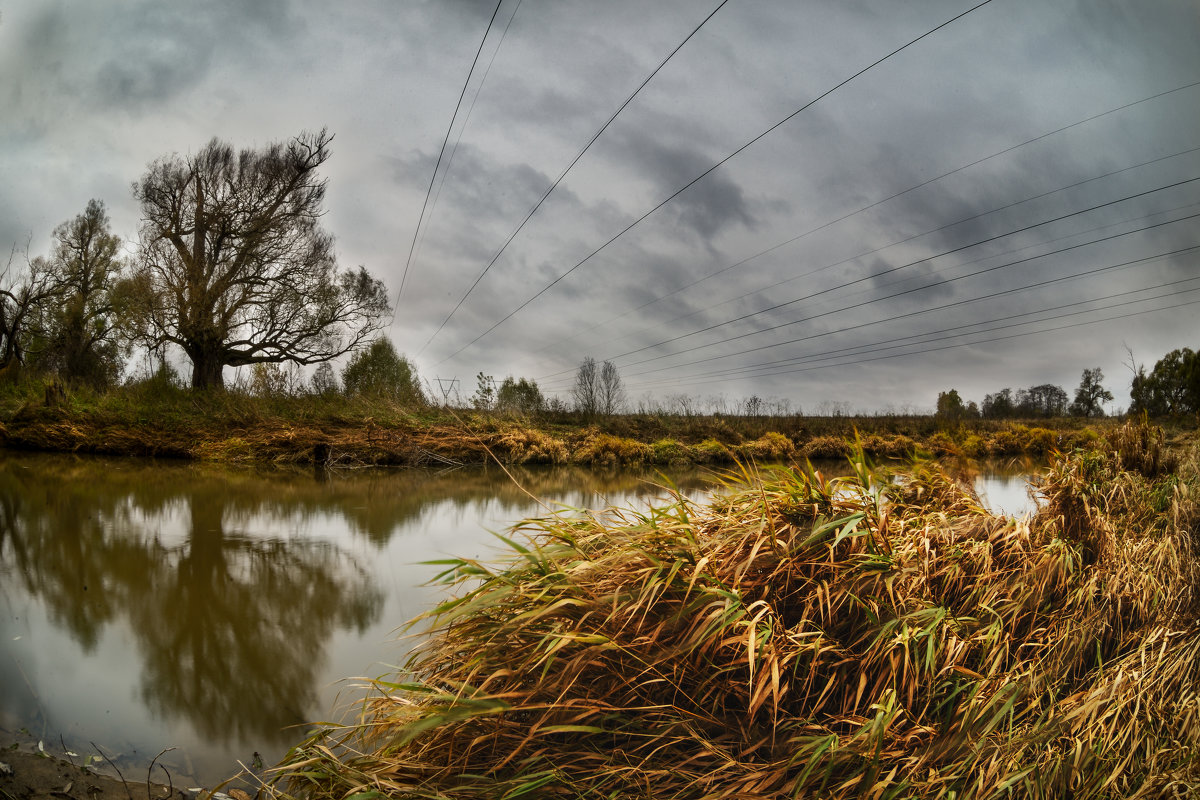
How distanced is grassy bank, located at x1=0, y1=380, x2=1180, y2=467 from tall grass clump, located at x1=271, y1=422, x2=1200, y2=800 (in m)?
9.20

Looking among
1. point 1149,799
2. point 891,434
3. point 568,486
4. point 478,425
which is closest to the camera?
point 1149,799

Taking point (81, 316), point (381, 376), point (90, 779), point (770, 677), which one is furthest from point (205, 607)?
point (81, 316)

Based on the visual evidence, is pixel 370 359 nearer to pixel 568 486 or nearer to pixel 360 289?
pixel 360 289

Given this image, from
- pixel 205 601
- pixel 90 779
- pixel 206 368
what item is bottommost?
pixel 90 779

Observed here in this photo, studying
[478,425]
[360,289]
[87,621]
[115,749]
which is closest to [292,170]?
[360,289]

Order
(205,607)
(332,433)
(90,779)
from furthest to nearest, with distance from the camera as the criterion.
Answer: (332,433) → (205,607) → (90,779)

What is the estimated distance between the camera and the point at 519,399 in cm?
1752

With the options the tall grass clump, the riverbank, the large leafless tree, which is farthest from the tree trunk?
the tall grass clump

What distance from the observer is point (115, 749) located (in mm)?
2084

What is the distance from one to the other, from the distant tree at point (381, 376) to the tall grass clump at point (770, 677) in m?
15.5

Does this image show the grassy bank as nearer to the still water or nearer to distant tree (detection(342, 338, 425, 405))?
distant tree (detection(342, 338, 425, 405))

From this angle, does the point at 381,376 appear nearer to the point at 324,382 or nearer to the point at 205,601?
the point at 324,382

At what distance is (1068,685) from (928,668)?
908 mm

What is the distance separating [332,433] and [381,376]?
678 centimetres
